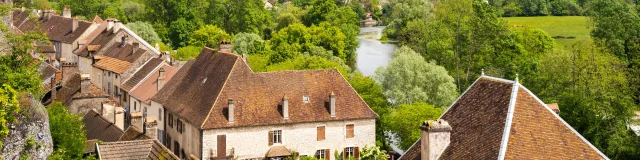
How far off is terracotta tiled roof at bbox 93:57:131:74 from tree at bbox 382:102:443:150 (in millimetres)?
20033

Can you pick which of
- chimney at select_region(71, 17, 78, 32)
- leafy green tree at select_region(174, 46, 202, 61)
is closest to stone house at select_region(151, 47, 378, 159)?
chimney at select_region(71, 17, 78, 32)

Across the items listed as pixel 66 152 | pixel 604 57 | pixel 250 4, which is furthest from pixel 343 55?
pixel 66 152

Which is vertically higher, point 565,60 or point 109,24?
point 109,24

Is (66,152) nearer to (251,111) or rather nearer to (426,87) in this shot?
(251,111)

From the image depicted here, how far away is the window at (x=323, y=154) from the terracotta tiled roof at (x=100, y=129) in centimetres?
1016

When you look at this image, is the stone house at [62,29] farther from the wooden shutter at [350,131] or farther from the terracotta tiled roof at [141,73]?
the wooden shutter at [350,131]

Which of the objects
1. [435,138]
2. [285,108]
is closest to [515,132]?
[435,138]

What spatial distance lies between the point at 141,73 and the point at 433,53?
25.9 m

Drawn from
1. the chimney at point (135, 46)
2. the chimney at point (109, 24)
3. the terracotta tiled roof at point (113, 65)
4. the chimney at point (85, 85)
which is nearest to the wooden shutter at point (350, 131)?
the chimney at point (85, 85)

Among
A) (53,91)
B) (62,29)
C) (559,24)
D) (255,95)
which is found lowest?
(559,24)

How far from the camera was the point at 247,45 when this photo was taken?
91938mm

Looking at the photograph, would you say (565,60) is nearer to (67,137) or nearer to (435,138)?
(67,137)

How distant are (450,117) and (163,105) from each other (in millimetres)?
25018

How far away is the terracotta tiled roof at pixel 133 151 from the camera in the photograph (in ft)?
92.3
